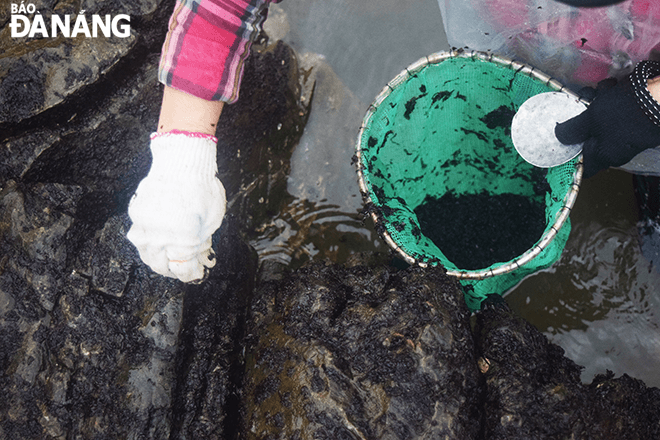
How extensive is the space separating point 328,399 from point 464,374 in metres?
0.51

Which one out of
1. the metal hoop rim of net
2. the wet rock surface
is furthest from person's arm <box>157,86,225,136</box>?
the metal hoop rim of net

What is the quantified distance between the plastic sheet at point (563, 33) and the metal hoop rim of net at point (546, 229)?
0.15 metres

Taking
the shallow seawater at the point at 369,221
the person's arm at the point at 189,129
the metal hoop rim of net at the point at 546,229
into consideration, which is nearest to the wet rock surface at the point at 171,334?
the metal hoop rim of net at the point at 546,229

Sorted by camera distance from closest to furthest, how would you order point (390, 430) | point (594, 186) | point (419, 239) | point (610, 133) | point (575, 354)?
point (390, 430) → point (610, 133) → point (419, 239) → point (575, 354) → point (594, 186)

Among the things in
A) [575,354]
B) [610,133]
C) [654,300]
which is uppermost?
[610,133]

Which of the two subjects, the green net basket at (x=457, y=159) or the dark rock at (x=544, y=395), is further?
the green net basket at (x=457, y=159)

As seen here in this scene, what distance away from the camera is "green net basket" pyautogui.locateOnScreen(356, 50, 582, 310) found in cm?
190

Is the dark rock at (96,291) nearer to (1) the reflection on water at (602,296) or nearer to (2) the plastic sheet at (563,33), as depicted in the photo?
(2) the plastic sheet at (563,33)

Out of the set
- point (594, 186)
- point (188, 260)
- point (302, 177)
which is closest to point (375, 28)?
point (302, 177)

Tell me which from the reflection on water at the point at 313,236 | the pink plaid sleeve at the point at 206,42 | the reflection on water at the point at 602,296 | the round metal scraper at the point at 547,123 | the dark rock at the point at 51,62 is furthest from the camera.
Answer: the reflection on water at the point at 313,236

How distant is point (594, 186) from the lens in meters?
2.50

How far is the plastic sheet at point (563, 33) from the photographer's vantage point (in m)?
1.72

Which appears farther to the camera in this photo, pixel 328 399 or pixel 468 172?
pixel 468 172

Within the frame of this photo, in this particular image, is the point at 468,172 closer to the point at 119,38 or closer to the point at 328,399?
the point at 328,399
